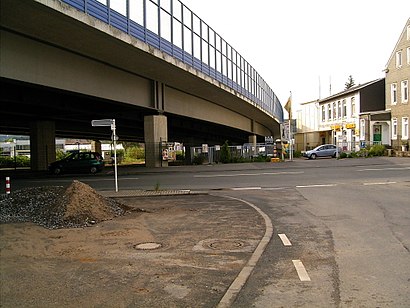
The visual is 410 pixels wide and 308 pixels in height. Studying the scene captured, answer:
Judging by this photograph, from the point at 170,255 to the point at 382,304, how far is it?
3.51 metres

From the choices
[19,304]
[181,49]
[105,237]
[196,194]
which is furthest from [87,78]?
[19,304]

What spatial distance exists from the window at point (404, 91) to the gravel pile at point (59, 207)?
4121 cm

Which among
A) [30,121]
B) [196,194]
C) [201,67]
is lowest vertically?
[196,194]

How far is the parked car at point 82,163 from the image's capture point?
34.3 metres

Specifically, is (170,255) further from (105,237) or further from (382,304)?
(382,304)

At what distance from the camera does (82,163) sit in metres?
34.8

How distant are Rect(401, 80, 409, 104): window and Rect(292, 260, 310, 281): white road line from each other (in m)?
44.1

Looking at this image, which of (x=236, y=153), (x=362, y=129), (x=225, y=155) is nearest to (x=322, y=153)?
(x=362, y=129)

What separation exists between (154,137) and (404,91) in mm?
28860

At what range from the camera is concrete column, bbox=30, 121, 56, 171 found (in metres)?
36.8

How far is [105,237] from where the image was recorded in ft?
29.3

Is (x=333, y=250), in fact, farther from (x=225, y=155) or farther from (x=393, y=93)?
(x=393, y=93)

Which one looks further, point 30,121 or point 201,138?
point 201,138

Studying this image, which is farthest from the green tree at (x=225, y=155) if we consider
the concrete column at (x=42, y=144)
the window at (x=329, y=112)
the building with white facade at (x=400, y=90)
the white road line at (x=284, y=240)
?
the window at (x=329, y=112)
